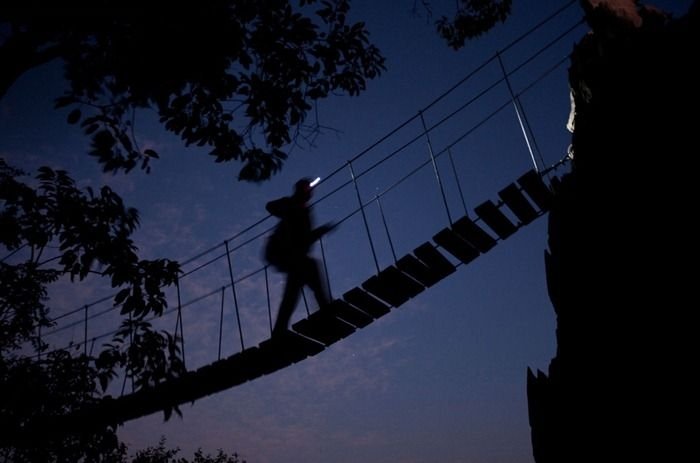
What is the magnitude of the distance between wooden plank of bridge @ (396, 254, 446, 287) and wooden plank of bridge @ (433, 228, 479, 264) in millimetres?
263

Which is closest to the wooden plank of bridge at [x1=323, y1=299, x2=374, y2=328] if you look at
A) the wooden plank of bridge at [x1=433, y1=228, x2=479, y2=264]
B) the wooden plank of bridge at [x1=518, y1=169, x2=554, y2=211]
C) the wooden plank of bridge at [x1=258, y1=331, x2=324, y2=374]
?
the wooden plank of bridge at [x1=258, y1=331, x2=324, y2=374]

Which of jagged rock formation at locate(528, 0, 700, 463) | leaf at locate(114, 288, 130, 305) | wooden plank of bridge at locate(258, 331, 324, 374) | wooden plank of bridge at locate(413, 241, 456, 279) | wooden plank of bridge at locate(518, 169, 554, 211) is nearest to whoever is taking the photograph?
jagged rock formation at locate(528, 0, 700, 463)

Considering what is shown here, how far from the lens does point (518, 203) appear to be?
360 cm

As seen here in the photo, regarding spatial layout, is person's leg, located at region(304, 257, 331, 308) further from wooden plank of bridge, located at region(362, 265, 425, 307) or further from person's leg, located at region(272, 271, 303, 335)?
wooden plank of bridge, located at region(362, 265, 425, 307)

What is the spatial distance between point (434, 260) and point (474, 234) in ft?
1.50

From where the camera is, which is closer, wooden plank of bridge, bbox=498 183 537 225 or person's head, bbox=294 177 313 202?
wooden plank of bridge, bbox=498 183 537 225

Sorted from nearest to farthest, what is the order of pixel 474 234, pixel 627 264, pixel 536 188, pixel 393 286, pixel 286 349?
pixel 627 264 < pixel 536 188 < pixel 474 234 < pixel 393 286 < pixel 286 349

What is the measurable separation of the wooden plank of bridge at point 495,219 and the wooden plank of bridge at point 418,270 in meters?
0.69

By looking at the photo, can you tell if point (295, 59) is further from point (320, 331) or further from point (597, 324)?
point (597, 324)

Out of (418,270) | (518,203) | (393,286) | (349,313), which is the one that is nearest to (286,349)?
(349,313)

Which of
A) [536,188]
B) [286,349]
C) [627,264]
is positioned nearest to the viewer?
[627,264]

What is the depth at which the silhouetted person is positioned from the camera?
357 centimetres

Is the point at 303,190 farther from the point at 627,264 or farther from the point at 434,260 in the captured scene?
the point at 627,264

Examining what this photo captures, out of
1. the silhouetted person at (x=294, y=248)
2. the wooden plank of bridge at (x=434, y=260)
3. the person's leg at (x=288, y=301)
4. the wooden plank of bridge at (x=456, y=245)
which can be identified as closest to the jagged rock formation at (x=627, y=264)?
the wooden plank of bridge at (x=456, y=245)
